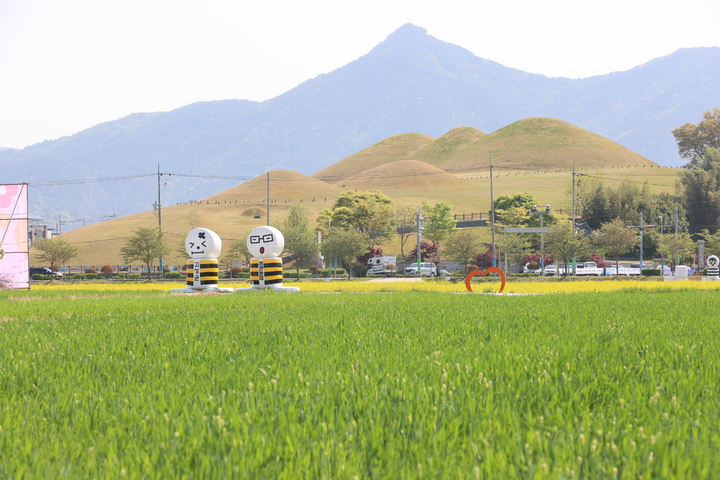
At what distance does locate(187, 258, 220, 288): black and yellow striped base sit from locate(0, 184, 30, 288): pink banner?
29.5 ft

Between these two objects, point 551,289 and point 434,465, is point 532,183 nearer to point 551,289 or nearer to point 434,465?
point 551,289

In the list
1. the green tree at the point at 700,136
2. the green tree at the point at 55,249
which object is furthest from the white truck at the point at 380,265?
the green tree at the point at 700,136

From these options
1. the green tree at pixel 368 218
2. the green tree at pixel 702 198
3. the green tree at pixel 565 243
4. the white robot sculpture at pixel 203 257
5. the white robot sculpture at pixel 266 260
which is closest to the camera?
the white robot sculpture at pixel 266 260

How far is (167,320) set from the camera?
40.2ft

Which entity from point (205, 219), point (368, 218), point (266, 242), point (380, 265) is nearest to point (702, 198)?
point (368, 218)

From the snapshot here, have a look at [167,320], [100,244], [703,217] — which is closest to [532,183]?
[703,217]

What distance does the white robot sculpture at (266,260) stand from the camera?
30453 millimetres

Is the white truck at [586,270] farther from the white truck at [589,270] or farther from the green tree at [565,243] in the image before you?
the green tree at [565,243]

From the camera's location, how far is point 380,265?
255 feet

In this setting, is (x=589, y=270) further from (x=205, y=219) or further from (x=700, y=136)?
(x=205, y=219)

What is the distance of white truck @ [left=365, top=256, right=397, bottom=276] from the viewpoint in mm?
75812

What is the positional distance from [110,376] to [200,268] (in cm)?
2538

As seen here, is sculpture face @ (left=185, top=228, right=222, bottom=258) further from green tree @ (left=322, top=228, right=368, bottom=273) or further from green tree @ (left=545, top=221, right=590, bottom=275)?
green tree @ (left=545, top=221, right=590, bottom=275)

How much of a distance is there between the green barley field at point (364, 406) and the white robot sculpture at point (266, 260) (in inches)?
842
